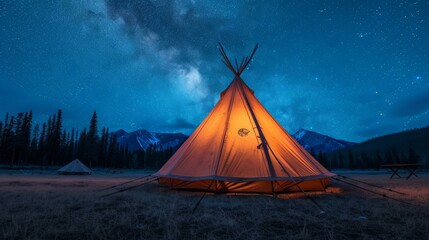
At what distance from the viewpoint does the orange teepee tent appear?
5.97m

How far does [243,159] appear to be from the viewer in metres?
6.36

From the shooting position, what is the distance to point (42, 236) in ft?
8.36

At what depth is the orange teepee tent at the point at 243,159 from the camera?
5.97 metres

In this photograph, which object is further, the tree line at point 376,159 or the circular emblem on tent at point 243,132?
the tree line at point 376,159

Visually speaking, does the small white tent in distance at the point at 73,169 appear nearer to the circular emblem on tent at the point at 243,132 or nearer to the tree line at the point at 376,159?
the circular emblem on tent at the point at 243,132

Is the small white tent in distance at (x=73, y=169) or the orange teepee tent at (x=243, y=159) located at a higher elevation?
the orange teepee tent at (x=243, y=159)

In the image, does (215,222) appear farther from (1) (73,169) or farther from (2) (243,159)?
(1) (73,169)

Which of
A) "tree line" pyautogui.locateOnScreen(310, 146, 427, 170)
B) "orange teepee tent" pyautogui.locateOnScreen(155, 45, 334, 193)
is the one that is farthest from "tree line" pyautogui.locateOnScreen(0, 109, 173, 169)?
"tree line" pyautogui.locateOnScreen(310, 146, 427, 170)

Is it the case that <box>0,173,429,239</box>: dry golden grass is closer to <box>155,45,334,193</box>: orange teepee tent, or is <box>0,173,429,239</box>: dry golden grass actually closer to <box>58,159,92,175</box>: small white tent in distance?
<box>155,45,334,193</box>: orange teepee tent

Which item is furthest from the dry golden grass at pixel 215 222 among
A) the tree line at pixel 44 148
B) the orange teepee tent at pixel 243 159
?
the tree line at pixel 44 148

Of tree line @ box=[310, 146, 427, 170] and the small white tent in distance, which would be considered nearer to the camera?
the small white tent in distance

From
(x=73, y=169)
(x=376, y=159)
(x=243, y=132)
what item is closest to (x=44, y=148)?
(x=73, y=169)

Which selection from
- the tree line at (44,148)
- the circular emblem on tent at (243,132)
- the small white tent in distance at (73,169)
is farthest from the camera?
the tree line at (44,148)

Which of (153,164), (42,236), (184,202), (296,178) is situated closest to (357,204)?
(296,178)
